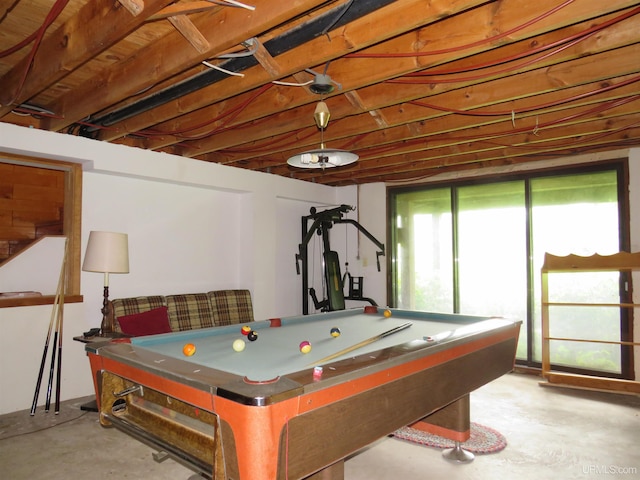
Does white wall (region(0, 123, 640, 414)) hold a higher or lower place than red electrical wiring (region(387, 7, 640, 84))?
lower

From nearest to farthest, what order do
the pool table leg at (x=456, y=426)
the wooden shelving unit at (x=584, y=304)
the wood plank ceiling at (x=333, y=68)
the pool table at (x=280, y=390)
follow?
the pool table at (x=280, y=390), the wood plank ceiling at (x=333, y=68), the pool table leg at (x=456, y=426), the wooden shelving unit at (x=584, y=304)

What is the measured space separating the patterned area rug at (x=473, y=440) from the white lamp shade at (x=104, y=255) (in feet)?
7.91

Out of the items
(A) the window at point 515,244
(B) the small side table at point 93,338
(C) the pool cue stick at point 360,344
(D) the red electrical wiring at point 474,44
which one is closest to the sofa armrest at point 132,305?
(B) the small side table at point 93,338

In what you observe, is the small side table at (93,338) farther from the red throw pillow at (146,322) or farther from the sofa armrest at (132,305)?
the sofa armrest at (132,305)

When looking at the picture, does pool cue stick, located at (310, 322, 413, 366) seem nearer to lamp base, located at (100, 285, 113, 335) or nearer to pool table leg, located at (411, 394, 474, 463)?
pool table leg, located at (411, 394, 474, 463)

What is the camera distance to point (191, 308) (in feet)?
Answer: 13.6

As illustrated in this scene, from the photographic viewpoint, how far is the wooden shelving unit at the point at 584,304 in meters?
3.83

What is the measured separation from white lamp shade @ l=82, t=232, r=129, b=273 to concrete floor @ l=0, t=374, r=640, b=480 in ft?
3.74

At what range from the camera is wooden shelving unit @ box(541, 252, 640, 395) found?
3.83m

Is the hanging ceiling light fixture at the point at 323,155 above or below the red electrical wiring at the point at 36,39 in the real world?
below

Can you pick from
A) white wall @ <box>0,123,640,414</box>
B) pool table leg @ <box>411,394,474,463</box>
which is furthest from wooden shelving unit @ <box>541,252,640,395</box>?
pool table leg @ <box>411,394,474,463</box>

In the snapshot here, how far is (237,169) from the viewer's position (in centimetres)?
483

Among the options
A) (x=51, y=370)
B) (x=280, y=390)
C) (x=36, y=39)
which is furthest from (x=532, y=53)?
(x=51, y=370)

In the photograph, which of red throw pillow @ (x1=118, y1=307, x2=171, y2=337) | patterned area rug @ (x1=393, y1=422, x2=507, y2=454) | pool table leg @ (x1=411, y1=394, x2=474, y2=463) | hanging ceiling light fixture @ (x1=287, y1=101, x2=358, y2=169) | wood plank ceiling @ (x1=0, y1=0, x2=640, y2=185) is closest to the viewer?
wood plank ceiling @ (x1=0, y1=0, x2=640, y2=185)
